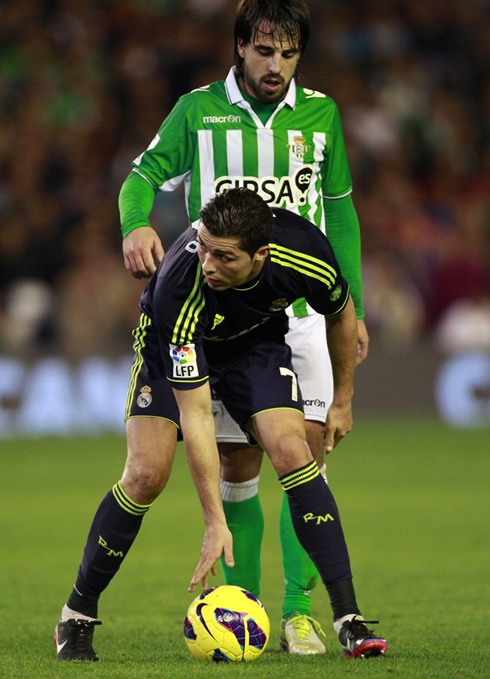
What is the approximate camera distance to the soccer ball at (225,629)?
4195 mm

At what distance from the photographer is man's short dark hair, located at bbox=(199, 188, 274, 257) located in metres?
4.05

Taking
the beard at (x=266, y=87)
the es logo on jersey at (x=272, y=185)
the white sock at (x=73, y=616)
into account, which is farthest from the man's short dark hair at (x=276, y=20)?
the white sock at (x=73, y=616)

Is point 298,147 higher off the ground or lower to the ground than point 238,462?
higher

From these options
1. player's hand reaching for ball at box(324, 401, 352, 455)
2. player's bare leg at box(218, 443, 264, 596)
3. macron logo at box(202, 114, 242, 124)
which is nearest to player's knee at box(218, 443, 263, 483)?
player's bare leg at box(218, 443, 264, 596)

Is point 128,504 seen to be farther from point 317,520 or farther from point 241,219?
point 241,219

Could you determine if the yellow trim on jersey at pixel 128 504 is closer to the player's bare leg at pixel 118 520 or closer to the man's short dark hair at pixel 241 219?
the player's bare leg at pixel 118 520

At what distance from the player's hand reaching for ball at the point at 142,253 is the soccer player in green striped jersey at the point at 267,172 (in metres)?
0.06

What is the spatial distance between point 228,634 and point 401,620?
3.85ft

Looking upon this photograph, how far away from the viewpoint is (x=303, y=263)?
170 inches

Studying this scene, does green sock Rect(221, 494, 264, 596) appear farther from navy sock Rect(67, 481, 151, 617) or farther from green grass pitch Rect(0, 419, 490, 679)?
navy sock Rect(67, 481, 151, 617)

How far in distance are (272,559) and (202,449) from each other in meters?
2.71

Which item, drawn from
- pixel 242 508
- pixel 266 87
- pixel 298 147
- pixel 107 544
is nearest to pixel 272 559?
pixel 242 508

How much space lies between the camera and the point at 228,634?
4.20 m

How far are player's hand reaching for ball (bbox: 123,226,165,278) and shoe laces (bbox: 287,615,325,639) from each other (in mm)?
1353
